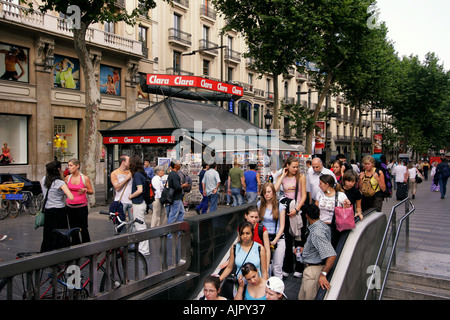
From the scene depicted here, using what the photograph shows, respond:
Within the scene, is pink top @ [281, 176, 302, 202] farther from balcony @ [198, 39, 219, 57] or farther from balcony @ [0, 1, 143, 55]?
balcony @ [198, 39, 219, 57]

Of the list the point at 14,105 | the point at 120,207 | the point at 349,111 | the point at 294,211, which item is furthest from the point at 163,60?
the point at 349,111

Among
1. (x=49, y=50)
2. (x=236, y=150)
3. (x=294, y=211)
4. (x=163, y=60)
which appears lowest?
(x=294, y=211)

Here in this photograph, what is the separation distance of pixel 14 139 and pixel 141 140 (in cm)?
976

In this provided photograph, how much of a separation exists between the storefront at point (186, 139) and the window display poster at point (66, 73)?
839 centimetres

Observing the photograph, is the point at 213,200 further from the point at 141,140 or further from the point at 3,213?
the point at 3,213

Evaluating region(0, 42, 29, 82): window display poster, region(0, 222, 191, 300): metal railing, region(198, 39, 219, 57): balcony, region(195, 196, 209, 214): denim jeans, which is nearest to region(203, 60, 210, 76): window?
region(198, 39, 219, 57): balcony

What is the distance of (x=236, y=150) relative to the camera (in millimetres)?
15148

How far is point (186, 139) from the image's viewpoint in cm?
1342

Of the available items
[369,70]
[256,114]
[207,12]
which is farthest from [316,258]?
[256,114]

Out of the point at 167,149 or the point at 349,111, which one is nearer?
the point at 167,149

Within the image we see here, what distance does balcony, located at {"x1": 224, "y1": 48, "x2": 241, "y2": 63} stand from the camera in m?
35.9

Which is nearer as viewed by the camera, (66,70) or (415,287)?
(415,287)
